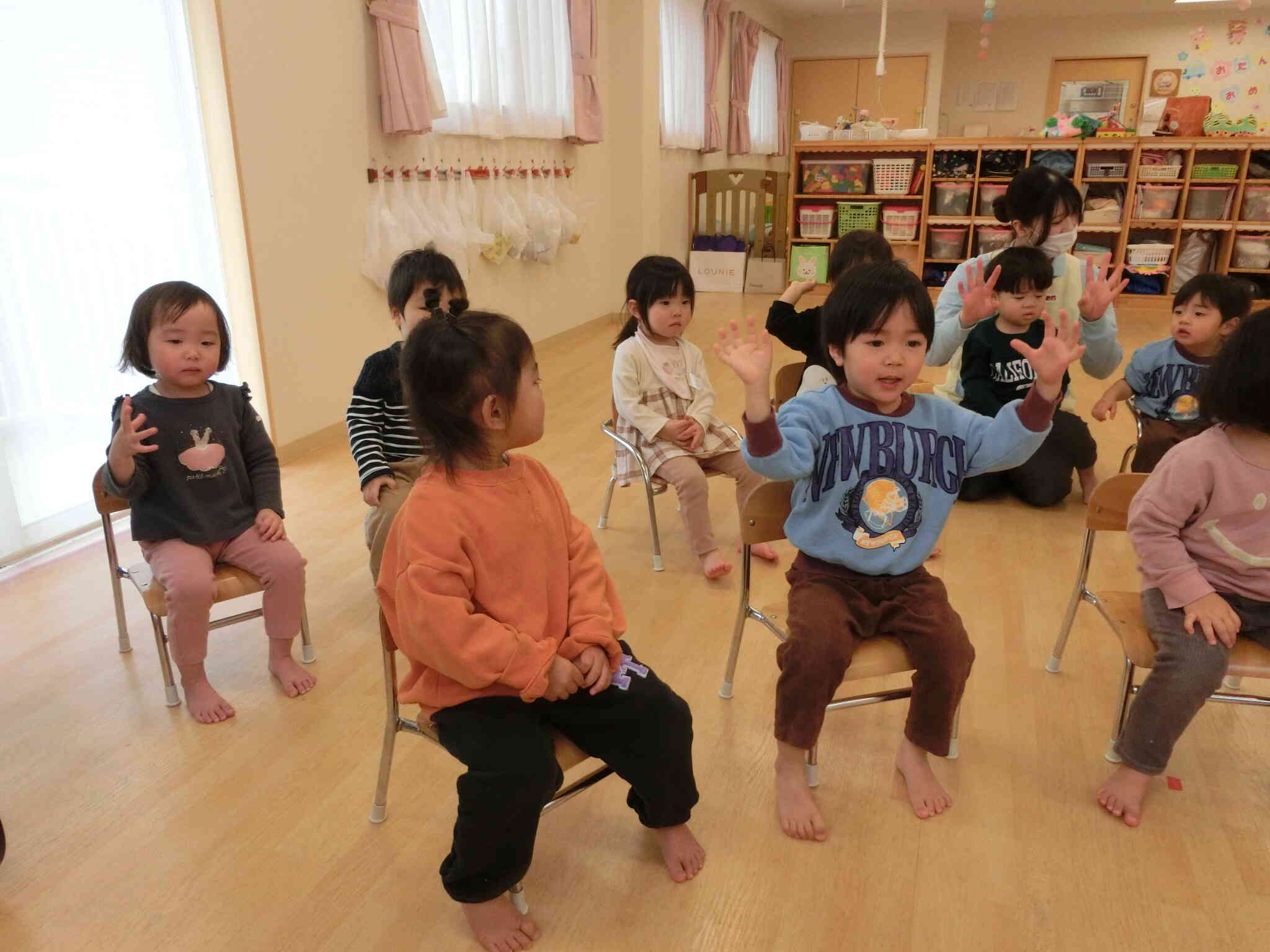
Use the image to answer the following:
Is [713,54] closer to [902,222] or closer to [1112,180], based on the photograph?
[902,222]

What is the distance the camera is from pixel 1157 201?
252 inches

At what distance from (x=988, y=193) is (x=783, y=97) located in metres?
4.32

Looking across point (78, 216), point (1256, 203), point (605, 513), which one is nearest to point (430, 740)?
point (605, 513)

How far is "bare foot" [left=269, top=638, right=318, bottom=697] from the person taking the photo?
193 centimetres

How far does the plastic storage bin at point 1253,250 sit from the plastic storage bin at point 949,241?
1852 millimetres

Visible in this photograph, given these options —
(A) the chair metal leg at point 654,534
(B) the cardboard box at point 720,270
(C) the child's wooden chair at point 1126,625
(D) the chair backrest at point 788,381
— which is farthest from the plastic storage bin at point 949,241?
(C) the child's wooden chair at point 1126,625

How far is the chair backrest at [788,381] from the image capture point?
268 cm

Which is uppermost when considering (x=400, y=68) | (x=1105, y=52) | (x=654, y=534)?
(x=1105, y=52)

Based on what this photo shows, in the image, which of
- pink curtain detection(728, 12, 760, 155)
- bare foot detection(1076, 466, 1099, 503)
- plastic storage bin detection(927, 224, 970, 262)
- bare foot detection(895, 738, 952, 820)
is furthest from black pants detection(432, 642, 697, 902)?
pink curtain detection(728, 12, 760, 155)

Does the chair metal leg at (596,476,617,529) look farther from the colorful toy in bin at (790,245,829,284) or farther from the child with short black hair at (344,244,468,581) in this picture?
the colorful toy in bin at (790,245,829,284)

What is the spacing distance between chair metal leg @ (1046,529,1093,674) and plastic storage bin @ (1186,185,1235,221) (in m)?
5.72

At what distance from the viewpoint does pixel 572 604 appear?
1.36 metres

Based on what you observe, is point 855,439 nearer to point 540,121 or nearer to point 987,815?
point 987,815

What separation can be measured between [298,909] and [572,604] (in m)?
0.61
